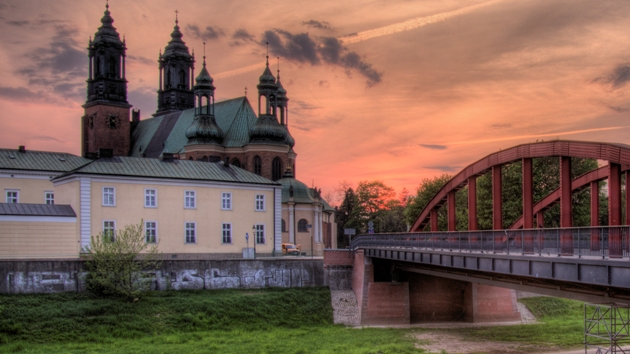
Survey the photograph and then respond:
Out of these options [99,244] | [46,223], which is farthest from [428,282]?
[46,223]

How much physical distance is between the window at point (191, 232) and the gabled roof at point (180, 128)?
78.1 feet

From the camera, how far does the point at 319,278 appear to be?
4959 centimetres

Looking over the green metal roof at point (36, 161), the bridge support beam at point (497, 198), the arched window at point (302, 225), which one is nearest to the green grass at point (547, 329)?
the bridge support beam at point (497, 198)

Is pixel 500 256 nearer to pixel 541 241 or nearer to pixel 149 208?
pixel 541 241

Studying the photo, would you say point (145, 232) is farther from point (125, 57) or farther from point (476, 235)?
point (125, 57)

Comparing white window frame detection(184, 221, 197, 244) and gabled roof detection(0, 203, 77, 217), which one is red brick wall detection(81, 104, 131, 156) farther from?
gabled roof detection(0, 203, 77, 217)

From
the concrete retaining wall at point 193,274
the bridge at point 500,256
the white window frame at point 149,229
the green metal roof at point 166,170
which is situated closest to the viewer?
the bridge at point 500,256

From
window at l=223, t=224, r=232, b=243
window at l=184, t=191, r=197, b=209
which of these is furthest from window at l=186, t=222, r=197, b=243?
window at l=223, t=224, r=232, b=243

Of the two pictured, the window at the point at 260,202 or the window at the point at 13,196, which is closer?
the window at the point at 13,196

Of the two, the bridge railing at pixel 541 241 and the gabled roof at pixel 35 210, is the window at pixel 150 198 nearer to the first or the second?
the gabled roof at pixel 35 210

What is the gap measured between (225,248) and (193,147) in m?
23.5

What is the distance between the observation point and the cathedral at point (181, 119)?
75.1m

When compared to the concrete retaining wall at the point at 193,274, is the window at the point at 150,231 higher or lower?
higher

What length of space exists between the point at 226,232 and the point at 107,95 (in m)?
36.0
